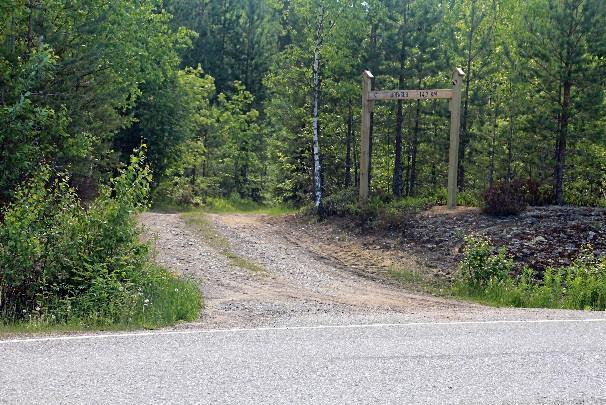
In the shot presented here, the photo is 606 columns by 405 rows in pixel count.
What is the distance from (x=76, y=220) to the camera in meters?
10.8

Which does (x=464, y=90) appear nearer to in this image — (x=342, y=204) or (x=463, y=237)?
(x=342, y=204)

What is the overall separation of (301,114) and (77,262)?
1671cm

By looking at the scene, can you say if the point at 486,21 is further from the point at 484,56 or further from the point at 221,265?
the point at 221,265

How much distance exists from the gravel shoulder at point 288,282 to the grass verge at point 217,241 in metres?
0.11

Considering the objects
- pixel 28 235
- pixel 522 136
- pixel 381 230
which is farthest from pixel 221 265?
pixel 522 136

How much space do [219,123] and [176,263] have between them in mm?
23494

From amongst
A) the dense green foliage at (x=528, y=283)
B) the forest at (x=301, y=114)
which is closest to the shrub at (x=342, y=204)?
the forest at (x=301, y=114)

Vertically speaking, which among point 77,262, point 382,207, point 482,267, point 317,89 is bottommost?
point 482,267

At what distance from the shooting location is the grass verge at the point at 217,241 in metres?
16.2

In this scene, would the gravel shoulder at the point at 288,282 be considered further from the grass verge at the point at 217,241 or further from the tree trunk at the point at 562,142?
the tree trunk at the point at 562,142

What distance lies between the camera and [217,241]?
18.8 metres

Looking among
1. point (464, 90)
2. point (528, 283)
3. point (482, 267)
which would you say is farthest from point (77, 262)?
point (464, 90)

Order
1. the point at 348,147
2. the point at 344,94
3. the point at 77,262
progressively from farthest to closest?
the point at 348,147, the point at 344,94, the point at 77,262

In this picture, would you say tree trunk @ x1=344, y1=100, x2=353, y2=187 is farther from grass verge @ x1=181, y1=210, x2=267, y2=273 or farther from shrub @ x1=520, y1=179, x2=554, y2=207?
shrub @ x1=520, y1=179, x2=554, y2=207
